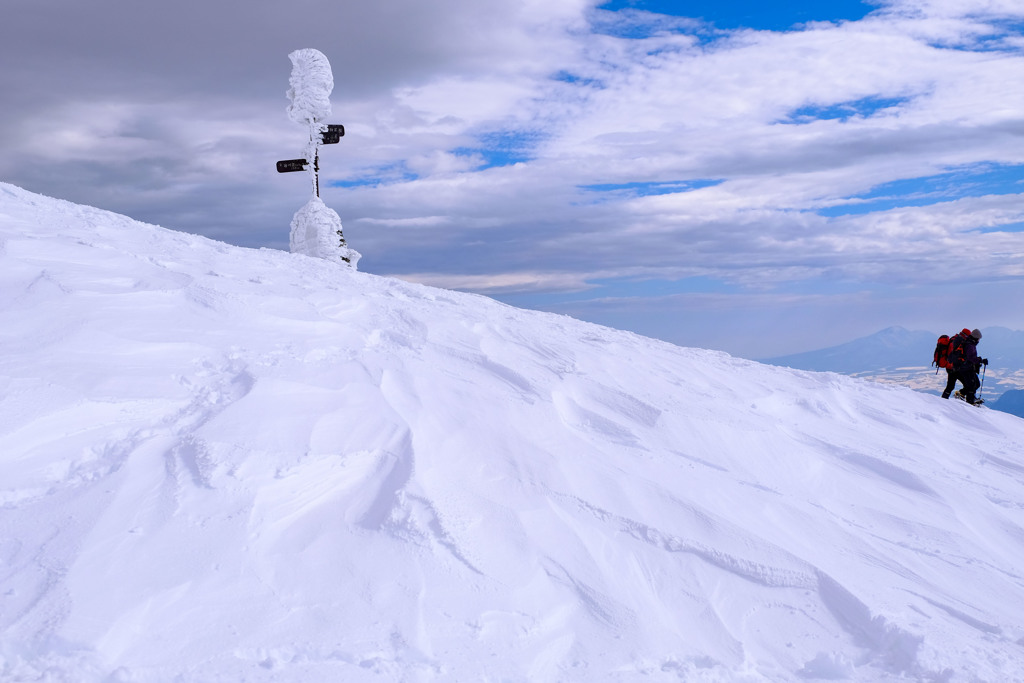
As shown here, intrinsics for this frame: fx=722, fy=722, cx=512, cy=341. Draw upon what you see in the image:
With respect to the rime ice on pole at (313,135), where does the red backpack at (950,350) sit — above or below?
below

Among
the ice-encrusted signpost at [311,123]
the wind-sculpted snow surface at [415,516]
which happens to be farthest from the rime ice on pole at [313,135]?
the wind-sculpted snow surface at [415,516]

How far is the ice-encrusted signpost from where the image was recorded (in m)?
16.2

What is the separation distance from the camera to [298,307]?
24.5 feet

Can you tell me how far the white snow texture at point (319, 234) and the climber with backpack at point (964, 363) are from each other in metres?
12.3

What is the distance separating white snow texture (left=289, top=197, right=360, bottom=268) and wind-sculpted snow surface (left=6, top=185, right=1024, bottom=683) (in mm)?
8422

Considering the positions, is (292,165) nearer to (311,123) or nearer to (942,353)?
(311,123)

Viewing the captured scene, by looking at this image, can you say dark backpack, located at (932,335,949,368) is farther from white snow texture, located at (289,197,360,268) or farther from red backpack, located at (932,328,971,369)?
white snow texture, located at (289,197,360,268)

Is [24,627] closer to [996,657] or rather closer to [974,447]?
[996,657]

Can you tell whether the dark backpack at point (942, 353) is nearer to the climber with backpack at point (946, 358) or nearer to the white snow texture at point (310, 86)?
the climber with backpack at point (946, 358)

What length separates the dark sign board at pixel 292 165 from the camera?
16828 mm

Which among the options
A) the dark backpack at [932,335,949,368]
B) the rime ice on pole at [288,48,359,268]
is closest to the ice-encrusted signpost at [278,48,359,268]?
the rime ice on pole at [288,48,359,268]

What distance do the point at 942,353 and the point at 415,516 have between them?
1368 cm

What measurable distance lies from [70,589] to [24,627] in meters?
0.24

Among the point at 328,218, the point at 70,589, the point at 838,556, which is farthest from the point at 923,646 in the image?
the point at 328,218
